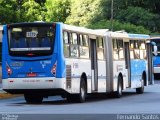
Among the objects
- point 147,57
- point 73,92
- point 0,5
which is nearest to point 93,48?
point 73,92

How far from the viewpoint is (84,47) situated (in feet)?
93.6

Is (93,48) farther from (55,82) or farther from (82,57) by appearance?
(55,82)

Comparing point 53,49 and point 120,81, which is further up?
point 53,49

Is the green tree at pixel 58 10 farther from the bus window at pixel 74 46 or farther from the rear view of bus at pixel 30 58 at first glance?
the rear view of bus at pixel 30 58

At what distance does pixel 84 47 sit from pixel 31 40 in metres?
2.92

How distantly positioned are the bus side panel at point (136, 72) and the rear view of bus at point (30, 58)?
332 inches

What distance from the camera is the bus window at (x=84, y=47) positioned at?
28144 millimetres

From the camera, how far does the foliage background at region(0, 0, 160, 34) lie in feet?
240

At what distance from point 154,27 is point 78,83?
5103 centimetres

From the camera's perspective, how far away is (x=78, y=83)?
27344mm

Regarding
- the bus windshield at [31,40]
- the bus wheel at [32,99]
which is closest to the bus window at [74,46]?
the bus windshield at [31,40]

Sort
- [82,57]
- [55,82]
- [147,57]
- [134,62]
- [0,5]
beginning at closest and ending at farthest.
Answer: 1. [55,82]
2. [82,57]
3. [134,62]
4. [147,57]
5. [0,5]

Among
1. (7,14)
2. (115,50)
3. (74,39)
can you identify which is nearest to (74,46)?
(74,39)

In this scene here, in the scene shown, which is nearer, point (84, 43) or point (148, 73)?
point (84, 43)
